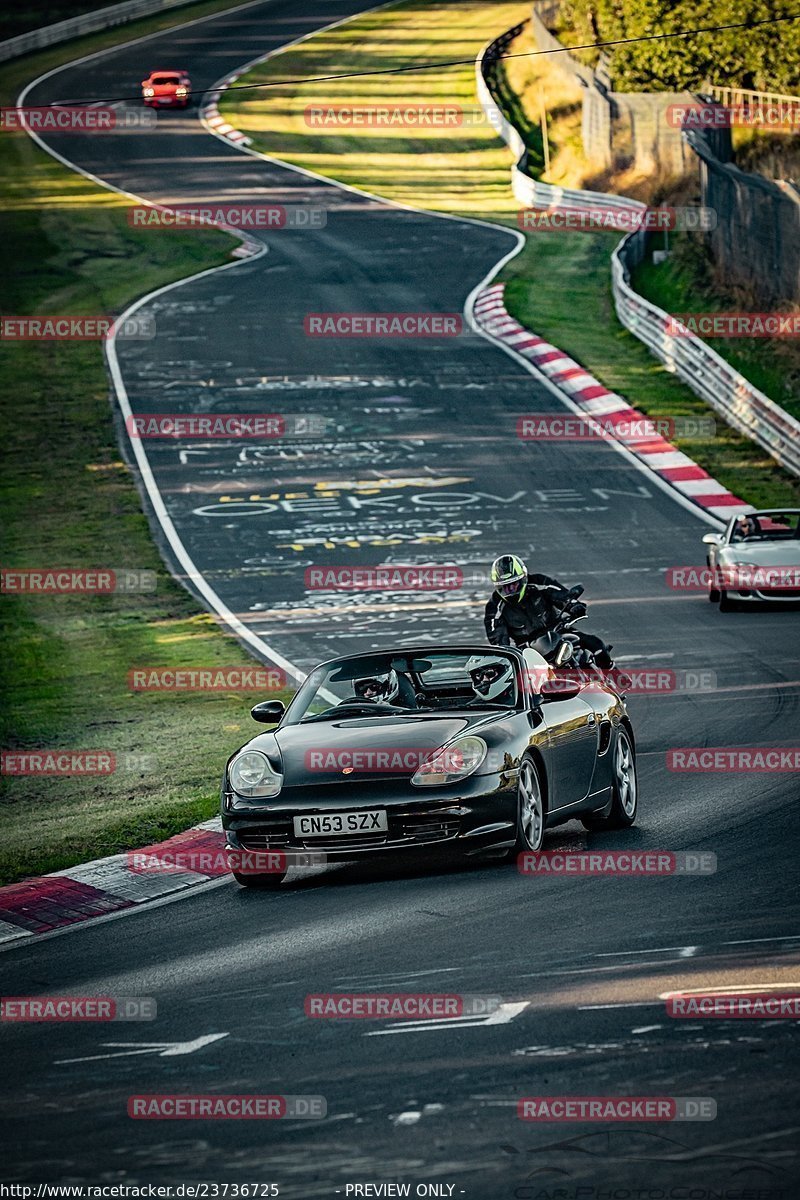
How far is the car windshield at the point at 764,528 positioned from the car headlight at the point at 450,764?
40.1 ft

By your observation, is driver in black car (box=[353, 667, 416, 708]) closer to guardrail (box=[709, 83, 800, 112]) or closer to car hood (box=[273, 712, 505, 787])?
car hood (box=[273, 712, 505, 787])

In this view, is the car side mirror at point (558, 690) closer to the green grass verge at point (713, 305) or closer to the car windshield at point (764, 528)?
the car windshield at point (764, 528)

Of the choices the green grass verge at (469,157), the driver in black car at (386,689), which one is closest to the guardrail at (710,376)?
the green grass verge at (469,157)

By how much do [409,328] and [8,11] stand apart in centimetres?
5091

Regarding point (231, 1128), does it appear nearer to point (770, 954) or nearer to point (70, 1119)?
point (70, 1119)

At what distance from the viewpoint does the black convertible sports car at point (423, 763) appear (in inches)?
381

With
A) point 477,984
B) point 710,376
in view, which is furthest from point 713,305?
point 477,984

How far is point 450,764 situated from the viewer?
9766 mm

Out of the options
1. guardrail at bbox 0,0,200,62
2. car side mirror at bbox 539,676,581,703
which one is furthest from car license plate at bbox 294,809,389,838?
guardrail at bbox 0,0,200,62

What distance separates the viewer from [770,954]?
24.7 ft

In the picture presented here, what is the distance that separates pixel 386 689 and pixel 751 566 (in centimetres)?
1032

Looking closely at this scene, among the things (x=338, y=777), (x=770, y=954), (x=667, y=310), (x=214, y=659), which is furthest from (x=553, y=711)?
(x=667, y=310)

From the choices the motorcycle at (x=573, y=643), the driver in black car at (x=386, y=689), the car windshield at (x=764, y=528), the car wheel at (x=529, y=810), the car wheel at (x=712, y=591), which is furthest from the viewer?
the car windshield at (x=764, y=528)

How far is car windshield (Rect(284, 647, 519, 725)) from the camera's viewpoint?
10742 millimetres
